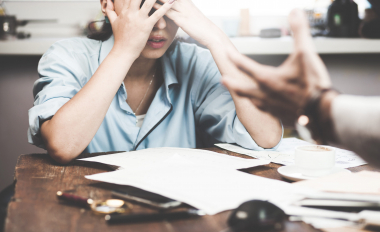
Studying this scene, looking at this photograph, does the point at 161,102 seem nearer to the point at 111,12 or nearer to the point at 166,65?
the point at 166,65

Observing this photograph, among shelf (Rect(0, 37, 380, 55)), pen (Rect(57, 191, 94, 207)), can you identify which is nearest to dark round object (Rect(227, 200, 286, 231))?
pen (Rect(57, 191, 94, 207))

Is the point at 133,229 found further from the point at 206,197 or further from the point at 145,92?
the point at 145,92

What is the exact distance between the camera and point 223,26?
1893mm

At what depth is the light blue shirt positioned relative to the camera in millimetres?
865

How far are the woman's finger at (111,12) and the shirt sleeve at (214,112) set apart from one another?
0.35 meters

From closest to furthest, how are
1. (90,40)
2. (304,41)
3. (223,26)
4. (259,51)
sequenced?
(304,41) → (90,40) → (259,51) → (223,26)

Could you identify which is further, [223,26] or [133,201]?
[223,26]

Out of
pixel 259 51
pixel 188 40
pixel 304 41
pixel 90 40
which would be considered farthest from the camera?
pixel 259 51

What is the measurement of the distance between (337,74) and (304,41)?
1.75 meters

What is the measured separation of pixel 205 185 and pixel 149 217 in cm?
13

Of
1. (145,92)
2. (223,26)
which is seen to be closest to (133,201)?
(145,92)

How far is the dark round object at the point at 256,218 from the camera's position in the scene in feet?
1.17

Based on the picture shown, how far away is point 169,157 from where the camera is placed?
684mm

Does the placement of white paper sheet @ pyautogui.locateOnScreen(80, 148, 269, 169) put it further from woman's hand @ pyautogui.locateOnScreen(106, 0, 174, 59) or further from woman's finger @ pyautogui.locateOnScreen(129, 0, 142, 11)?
woman's finger @ pyautogui.locateOnScreen(129, 0, 142, 11)
